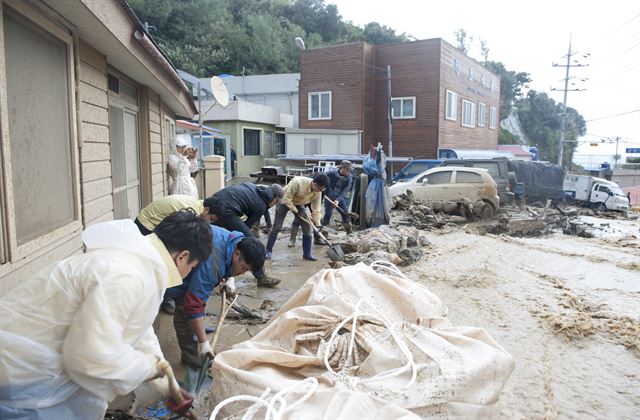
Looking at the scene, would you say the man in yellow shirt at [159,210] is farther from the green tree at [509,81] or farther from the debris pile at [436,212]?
the green tree at [509,81]

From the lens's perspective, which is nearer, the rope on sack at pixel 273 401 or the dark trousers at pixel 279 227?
the rope on sack at pixel 273 401

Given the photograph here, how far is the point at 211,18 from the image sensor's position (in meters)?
40.6

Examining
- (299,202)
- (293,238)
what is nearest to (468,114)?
(293,238)

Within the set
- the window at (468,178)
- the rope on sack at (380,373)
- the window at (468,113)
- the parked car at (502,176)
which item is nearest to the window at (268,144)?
the window at (468,113)

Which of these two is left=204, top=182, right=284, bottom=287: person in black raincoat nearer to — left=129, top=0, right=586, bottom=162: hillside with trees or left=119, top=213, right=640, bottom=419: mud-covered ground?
left=119, top=213, right=640, bottom=419: mud-covered ground

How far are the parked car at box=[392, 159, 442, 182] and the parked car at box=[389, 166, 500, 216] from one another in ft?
9.35

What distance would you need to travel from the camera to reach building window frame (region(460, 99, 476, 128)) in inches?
988

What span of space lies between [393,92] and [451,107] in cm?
302

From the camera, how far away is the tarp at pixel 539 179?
14914 millimetres

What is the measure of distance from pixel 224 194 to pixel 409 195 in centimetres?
842

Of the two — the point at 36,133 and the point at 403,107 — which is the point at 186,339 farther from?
the point at 403,107

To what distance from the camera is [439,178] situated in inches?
510

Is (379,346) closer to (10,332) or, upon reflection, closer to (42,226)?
(10,332)

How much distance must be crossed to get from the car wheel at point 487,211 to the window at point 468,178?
2.03 feet
